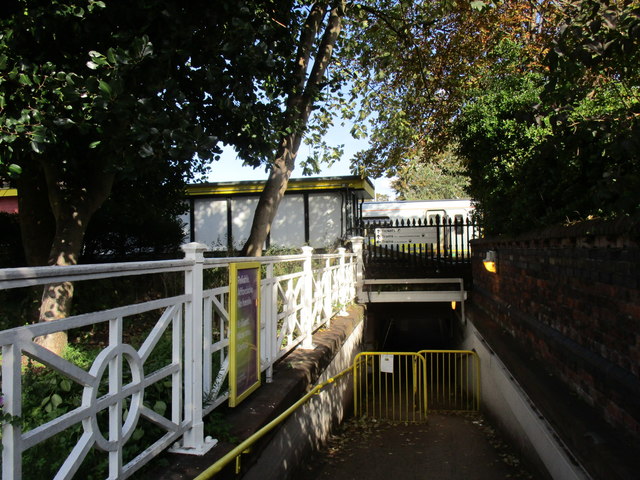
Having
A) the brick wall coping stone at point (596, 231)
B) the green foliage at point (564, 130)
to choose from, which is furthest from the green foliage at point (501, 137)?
the brick wall coping stone at point (596, 231)

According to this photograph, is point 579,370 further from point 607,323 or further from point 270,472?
point 270,472

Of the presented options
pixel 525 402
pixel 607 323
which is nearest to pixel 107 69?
pixel 607 323

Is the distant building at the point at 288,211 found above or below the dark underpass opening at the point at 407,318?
above

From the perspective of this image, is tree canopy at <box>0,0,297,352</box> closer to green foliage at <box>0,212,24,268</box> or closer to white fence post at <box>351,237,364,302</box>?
green foliage at <box>0,212,24,268</box>

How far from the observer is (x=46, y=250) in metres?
8.09

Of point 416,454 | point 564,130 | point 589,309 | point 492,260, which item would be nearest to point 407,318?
point 492,260

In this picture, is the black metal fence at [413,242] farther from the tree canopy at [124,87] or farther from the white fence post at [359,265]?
the tree canopy at [124,87]

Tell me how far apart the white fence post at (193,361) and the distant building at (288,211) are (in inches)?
491

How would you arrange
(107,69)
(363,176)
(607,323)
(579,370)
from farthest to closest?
(363,176) < (107,69) < (579,370) < (607,323)

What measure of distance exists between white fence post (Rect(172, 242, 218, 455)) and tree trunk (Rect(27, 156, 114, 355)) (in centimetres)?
402

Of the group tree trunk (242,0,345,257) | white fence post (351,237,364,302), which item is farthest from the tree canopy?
white fence post (351,237,364,302)

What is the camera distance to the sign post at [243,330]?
11.4 ft

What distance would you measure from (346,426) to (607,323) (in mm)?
4871

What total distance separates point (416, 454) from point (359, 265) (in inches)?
256
